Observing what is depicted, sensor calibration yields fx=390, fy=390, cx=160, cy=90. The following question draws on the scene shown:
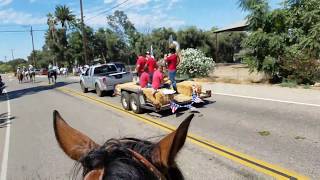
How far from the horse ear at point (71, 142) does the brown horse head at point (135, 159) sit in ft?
0.86

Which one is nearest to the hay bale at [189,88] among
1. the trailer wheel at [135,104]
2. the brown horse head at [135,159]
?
the trailer wheel at [135,104]

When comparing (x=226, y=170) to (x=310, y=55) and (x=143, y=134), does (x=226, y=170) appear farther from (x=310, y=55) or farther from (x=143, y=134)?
(x=310, y=55)

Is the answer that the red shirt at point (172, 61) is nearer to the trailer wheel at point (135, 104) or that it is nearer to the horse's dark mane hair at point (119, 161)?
the trailer wheel at point (135, 104)

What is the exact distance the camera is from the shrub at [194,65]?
79.5 feet

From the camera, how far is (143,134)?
9688 millimetres

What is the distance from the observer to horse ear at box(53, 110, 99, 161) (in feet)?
6.05

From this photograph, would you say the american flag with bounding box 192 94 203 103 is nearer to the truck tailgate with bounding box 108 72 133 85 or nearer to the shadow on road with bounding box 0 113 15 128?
the shadow on road with bounding box 0 113 15 128

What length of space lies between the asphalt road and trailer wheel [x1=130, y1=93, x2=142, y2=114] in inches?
15.5

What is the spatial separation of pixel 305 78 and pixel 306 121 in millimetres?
8046

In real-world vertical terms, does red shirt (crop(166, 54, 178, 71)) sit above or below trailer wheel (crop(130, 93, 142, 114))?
above

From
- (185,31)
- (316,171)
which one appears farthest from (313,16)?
(185,31)

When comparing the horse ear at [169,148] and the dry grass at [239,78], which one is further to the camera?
the dry grass at [239,78]

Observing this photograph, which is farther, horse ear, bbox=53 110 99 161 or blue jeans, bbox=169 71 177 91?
blue jeans, bbox=169 71 177 91

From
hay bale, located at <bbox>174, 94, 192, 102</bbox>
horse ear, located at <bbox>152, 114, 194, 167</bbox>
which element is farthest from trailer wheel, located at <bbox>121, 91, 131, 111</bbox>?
horse ear, located at <bbox>152, 114, 194, 167</bbox>
